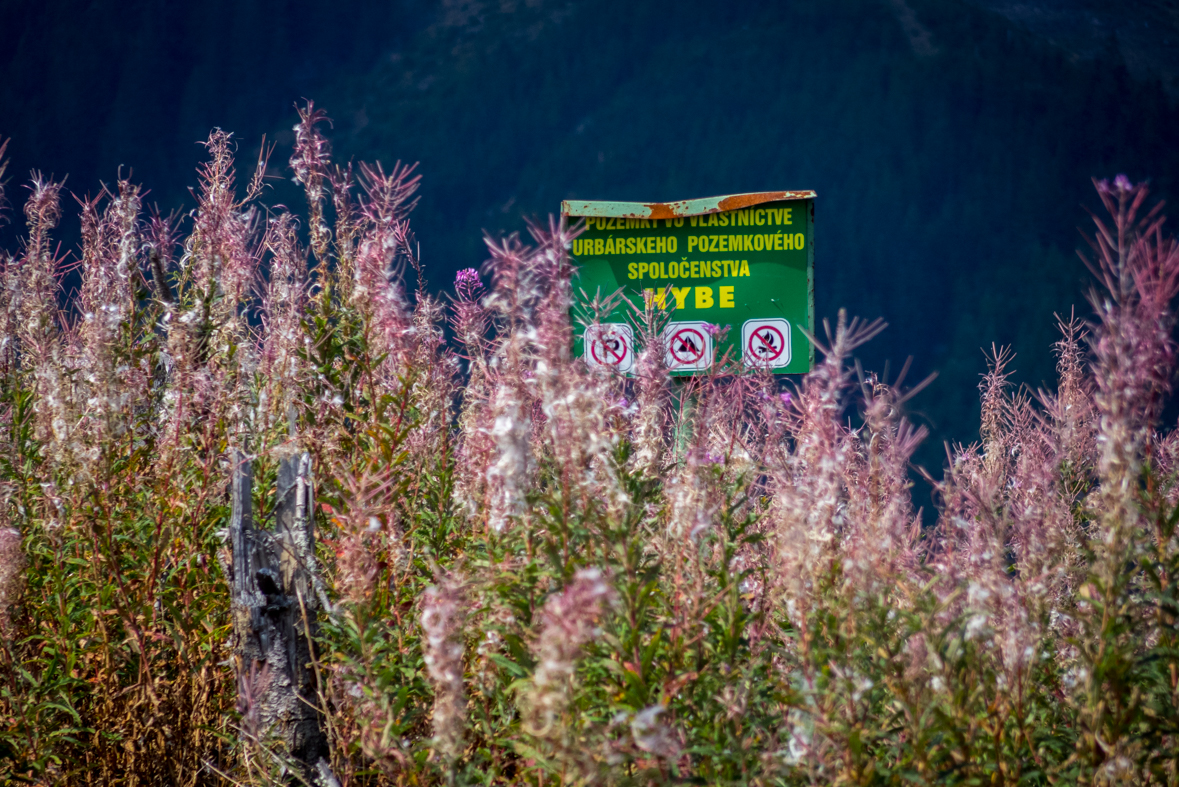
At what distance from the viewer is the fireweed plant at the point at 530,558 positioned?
4.48ft

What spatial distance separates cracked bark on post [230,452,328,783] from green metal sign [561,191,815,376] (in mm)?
2207

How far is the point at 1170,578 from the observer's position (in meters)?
1.44

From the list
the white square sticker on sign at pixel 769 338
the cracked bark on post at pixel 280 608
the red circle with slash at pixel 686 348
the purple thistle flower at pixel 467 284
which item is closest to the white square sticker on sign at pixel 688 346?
the red circle with slash at pixel 686 348

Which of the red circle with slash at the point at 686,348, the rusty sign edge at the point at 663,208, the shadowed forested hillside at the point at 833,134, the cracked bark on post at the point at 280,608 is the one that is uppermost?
the shadowed forested hillside at the point at 833,134

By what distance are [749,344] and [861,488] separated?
69.0 inches

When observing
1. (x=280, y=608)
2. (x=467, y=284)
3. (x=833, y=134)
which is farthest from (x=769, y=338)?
(x=833, y=134)

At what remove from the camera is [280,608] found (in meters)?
2.05

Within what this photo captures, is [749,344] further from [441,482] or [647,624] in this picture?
[647,624]

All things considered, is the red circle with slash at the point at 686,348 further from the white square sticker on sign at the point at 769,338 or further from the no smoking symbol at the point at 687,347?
the white square sticker on sign at the point at 769,338

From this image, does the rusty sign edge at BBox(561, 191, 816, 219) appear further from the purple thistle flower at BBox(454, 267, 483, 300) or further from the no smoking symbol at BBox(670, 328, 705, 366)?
the purple thistle flower at BBox(454, 267, 483, 300)

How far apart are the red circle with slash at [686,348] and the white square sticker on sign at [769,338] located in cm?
23

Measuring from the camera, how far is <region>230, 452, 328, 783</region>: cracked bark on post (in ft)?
6.63

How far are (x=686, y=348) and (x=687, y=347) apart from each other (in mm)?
16

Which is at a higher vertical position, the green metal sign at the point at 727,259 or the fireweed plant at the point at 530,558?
the green metal sign at the point at 727,259
